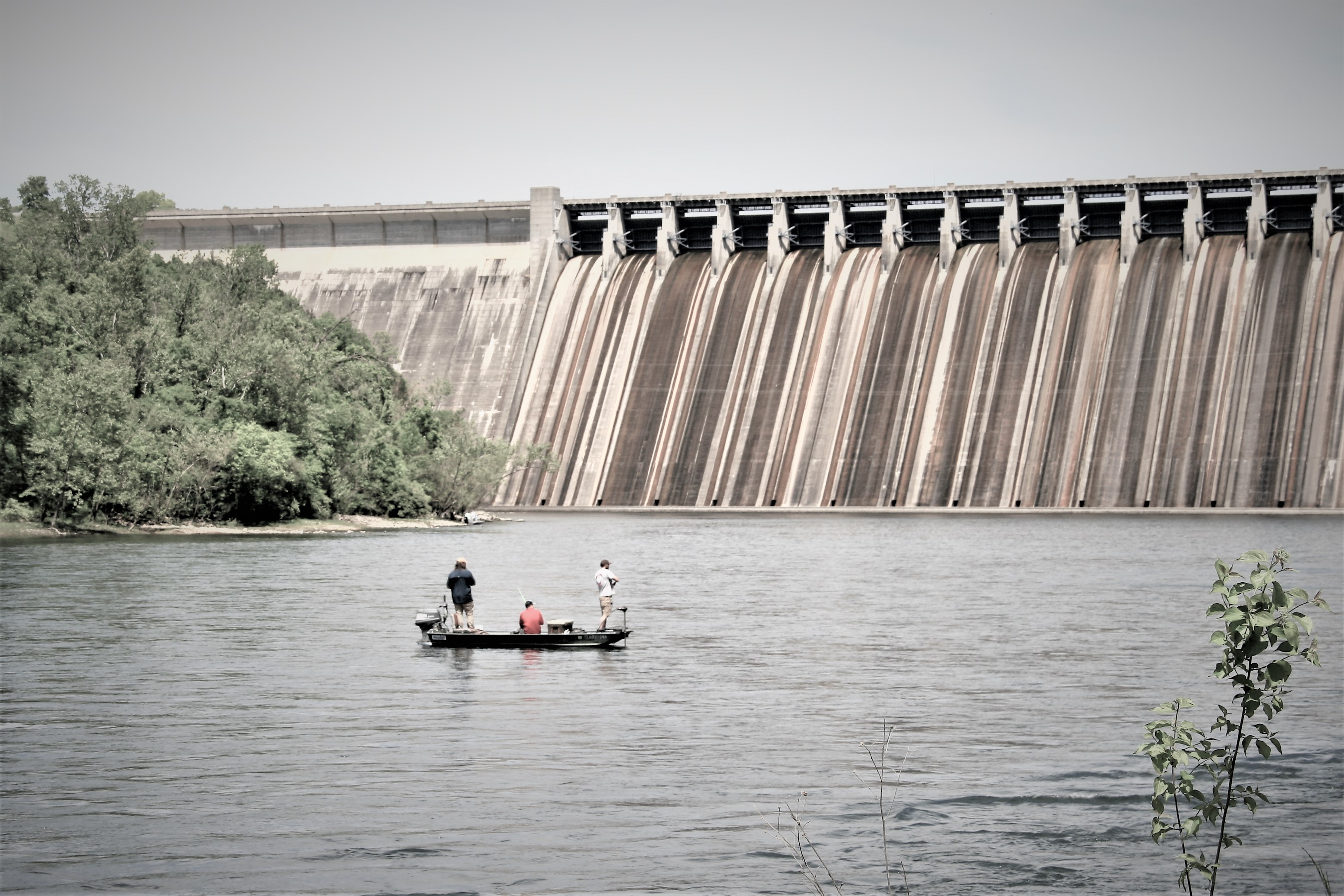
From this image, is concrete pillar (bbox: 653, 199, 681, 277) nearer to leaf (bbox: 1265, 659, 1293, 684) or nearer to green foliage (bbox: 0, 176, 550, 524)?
green foliage (bbox: 0, 176, 550, 524)

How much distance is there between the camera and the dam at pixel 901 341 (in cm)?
7412

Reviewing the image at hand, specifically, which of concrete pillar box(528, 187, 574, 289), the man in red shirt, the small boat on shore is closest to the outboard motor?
the small boat on shore

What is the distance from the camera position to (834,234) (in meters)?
84.9

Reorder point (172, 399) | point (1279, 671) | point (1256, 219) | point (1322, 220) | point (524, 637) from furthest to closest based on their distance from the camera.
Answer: point (1256, 219) → point (1322, 220) → point (172, 399) → point (524, 637) → point (1279, 671)

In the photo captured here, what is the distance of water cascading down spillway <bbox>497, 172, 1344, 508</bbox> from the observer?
2906 inches

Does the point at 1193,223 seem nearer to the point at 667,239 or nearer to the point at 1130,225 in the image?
A: the point at 1130,225

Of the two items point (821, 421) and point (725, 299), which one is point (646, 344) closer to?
point (725, 299)

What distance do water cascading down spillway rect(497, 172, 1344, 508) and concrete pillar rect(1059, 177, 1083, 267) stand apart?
0.45ft

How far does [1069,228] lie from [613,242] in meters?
27.2

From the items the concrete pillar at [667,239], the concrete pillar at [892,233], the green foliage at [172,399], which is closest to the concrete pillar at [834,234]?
the concrete pillar at [892,233]

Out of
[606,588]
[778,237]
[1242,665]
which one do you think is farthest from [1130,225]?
[1242,665]

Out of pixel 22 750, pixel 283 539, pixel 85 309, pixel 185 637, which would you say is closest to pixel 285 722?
pixel 22 750

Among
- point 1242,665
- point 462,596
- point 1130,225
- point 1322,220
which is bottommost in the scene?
point 462,596

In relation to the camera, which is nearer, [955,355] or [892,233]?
[955,355]
